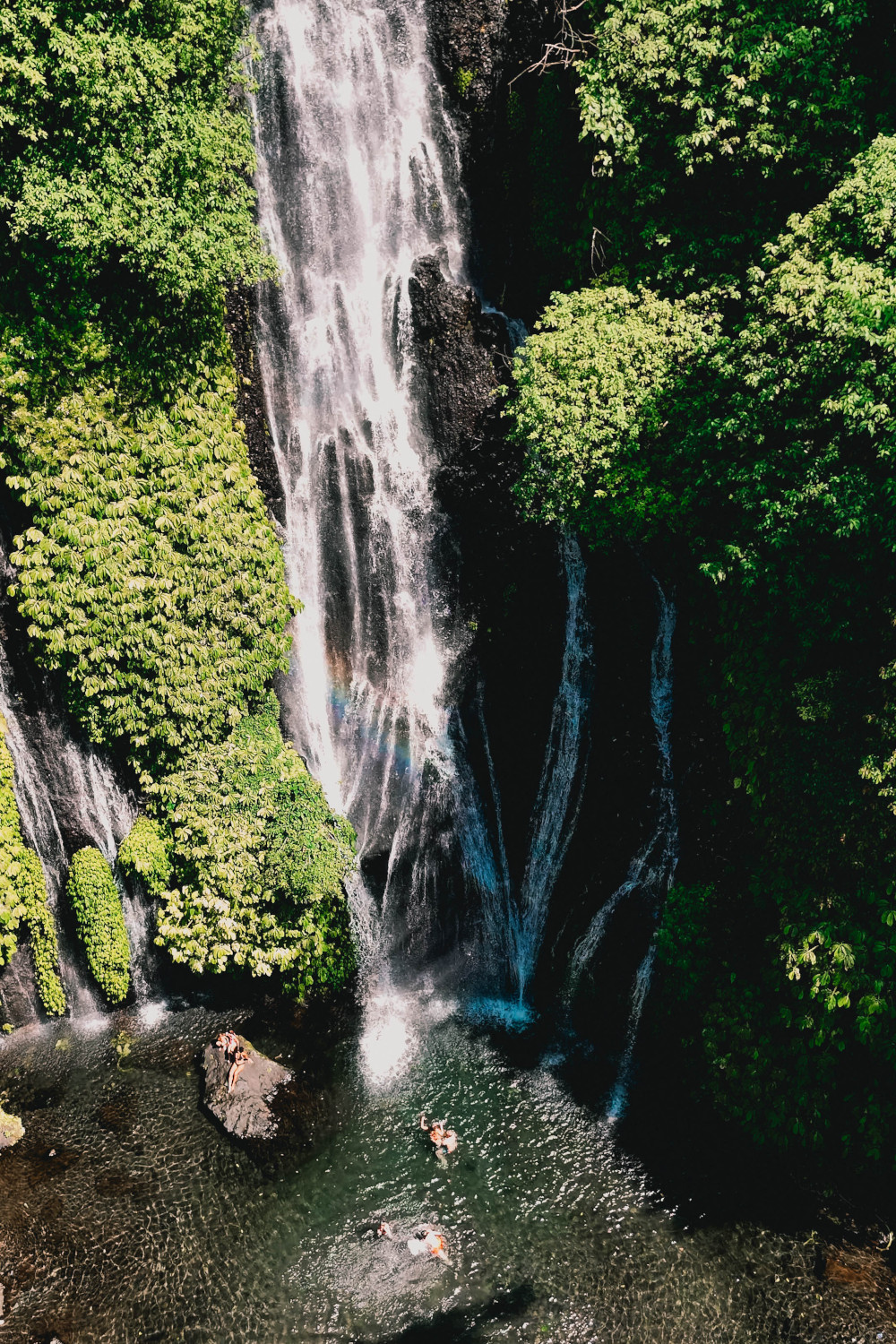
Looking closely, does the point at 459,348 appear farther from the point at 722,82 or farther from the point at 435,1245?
the point at 435,1245

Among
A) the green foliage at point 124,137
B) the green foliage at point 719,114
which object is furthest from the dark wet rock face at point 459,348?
the green foliage at point 124,137

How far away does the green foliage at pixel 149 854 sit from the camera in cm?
1405

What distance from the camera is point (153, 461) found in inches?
511

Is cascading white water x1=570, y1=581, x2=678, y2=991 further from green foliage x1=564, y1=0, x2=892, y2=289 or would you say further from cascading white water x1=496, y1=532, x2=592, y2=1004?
green foliage x1=564, y1=0, x2=892, y2=289

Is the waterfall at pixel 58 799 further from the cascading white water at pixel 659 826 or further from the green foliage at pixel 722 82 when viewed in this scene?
the green foliage at pixel 722 82

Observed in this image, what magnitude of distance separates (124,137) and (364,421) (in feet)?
17.5

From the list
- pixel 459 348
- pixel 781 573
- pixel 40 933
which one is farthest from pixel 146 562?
pixel 781 573

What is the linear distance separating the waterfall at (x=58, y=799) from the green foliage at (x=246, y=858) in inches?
36.4

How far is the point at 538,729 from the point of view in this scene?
1465 centimetres

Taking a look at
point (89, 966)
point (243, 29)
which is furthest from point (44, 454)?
point (89, 966)

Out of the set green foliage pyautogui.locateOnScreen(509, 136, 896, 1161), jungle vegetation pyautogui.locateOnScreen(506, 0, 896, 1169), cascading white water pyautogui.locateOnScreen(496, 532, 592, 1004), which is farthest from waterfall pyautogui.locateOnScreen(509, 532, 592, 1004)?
green foliage pyautogui.locateOnScreen(509, 136, 896, 1161)

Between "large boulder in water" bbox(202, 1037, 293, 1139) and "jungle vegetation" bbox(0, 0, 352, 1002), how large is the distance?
4.63 ft

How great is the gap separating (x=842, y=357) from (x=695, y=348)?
2755mm

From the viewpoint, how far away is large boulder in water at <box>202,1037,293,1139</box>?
1242cm
